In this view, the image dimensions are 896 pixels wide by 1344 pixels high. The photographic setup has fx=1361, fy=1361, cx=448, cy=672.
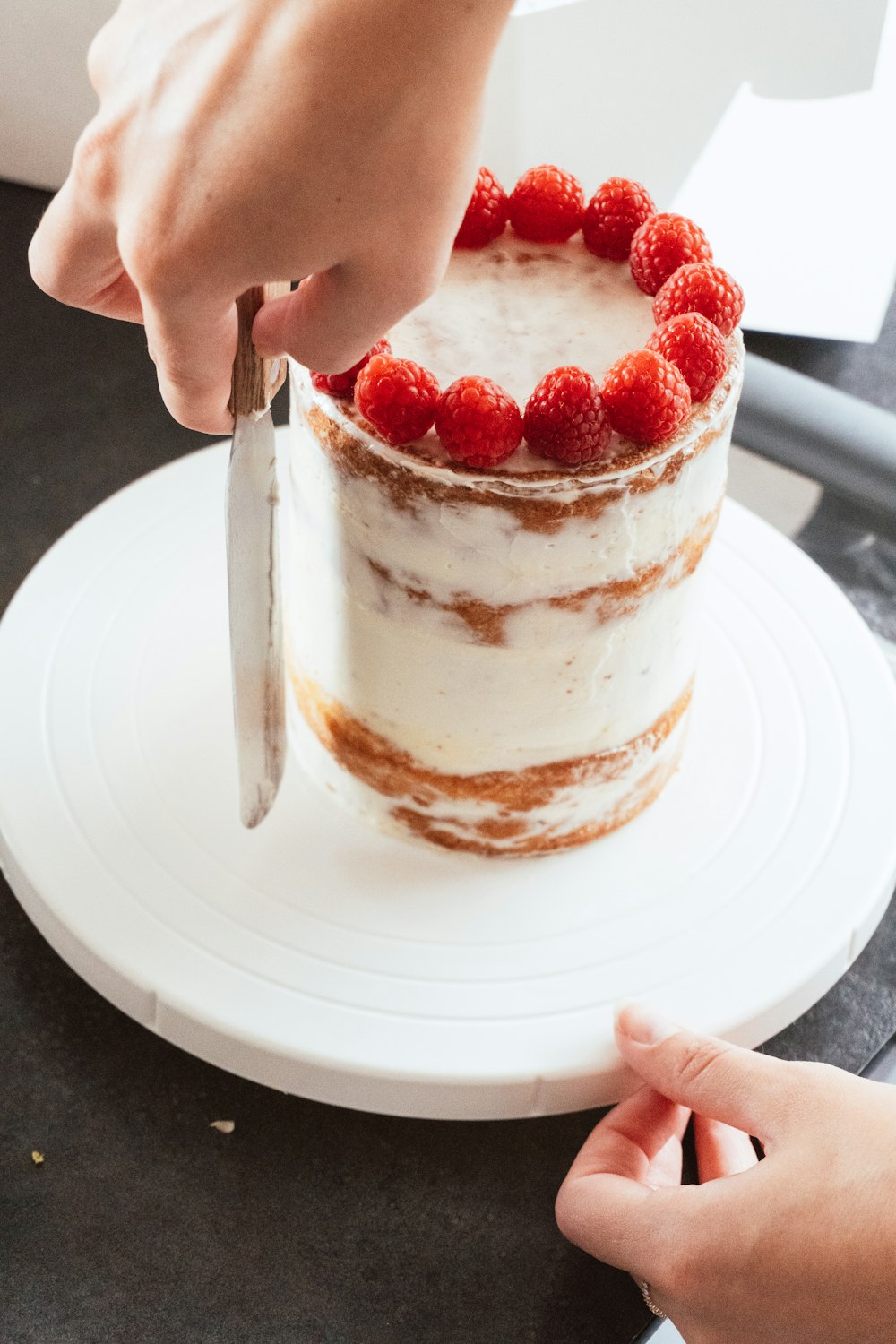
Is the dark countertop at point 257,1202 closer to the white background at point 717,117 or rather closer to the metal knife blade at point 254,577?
the metal knife blade at point 254,577

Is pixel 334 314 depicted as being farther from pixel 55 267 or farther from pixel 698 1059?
pixel 698 1059

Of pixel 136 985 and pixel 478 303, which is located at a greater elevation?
pixel 478 303

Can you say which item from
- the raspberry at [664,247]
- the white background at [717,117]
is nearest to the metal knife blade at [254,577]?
the raspberry at [664,247]

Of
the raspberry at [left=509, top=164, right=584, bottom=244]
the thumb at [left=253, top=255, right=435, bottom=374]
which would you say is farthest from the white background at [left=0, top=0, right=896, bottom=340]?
the thumb at [left=253, top=255, right=435, bottom=374]

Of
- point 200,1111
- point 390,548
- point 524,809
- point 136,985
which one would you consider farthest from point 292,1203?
point 390,548

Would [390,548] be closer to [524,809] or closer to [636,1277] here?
[524,809]

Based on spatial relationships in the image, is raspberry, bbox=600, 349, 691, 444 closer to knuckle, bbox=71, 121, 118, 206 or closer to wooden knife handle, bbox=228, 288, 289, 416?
wooden knife handle, bbox=228, 288, 289, 416
